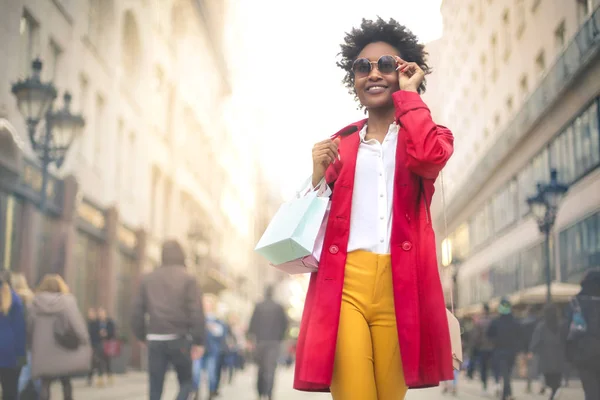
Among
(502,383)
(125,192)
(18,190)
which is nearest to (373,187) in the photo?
(18,190)

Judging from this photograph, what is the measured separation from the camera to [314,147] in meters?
3.50

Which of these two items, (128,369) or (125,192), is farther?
(128,369)

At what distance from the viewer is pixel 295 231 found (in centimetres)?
333

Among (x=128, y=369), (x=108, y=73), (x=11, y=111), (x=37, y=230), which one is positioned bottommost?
(x=128, y=369)

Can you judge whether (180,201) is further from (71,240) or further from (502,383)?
(502,383)

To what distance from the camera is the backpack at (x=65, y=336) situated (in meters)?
8.71

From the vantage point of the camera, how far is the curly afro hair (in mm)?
3807

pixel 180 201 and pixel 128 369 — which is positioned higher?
pixel 180 201

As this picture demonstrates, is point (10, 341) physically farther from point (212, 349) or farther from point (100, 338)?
point (100, 338)

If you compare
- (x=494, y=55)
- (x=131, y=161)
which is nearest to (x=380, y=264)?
(x=494, y=55)

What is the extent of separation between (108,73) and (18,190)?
5.59 metres

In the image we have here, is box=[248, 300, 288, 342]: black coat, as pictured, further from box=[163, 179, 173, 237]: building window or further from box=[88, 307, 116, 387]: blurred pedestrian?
box=[163, 179, 173, 237]: building window

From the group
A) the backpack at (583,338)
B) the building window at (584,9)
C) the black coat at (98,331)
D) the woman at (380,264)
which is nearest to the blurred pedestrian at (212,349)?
the black coat at (98,331)

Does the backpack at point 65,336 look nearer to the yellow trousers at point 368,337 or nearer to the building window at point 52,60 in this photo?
the building window at point 52,60
